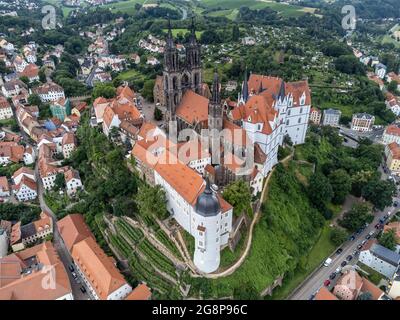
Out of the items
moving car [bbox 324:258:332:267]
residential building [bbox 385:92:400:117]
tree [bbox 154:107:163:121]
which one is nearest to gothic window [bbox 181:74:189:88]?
tree [bbox 154:107:163:121]

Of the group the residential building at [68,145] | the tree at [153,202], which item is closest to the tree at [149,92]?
the residential building at [68,145]

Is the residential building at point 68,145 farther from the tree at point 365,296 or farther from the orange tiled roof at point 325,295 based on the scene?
the tree at point 365,296

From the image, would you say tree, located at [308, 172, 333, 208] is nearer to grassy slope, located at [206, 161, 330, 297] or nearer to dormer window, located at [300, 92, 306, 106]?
grassy slope, located at [206, 161, 330, 297]

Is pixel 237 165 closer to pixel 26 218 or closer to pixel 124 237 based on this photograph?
pixel 124 237

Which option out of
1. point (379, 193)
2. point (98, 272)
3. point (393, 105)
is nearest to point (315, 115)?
point (393, 105)

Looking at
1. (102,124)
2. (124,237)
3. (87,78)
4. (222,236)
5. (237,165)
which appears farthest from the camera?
(87,78)

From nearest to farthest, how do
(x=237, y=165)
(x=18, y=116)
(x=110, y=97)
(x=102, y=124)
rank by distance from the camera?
(x=237, y=165) → (x=102, y=124) → (x=110, y=97) → (x=18, y=116)

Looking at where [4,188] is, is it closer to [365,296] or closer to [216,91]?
[216,91]

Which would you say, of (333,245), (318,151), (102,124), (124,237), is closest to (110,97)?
Result: (102,124)
